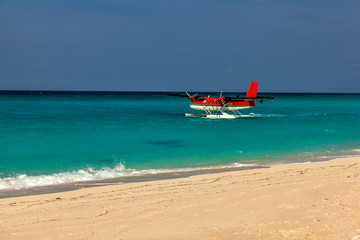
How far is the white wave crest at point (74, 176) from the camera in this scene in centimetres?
889

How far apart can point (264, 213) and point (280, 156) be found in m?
8.30

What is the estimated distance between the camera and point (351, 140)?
61.8ft

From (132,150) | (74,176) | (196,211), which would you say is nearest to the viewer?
(196,211)

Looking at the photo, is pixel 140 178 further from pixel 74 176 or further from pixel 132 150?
pixel 132 150

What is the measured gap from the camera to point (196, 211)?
597cm

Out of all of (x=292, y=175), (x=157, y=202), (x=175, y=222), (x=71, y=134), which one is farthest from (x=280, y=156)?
(x=71, y=134)

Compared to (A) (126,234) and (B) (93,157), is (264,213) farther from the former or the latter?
(B) (93,157)

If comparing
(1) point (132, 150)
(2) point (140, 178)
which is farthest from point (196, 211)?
(1) point (132, 150)

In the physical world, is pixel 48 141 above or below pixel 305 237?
below

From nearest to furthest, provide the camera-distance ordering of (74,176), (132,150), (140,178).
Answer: (140,178) → (74,176) → (132,150)

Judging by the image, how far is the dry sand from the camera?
499 cm

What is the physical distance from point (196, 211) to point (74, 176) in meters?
5.06

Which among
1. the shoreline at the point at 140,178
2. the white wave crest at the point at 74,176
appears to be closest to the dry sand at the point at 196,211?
the shoreline at the point at 140,178

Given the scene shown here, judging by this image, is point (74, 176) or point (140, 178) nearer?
point (140, 178)
